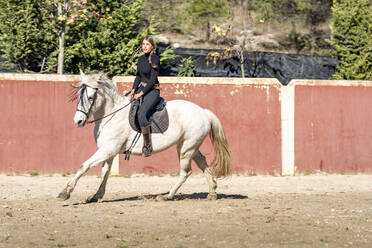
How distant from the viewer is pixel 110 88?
9.52 m

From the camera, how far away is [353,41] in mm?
21438

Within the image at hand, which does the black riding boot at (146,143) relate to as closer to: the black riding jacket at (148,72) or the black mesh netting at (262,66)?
the black riding jacket at (148,72)

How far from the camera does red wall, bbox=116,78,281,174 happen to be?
47.9 ft


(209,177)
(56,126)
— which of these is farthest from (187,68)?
(209,177)

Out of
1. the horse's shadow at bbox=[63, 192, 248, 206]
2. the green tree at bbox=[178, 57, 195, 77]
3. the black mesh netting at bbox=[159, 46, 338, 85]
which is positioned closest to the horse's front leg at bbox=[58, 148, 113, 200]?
the horse's shadow at bbox=[63, 192, 248, 206]

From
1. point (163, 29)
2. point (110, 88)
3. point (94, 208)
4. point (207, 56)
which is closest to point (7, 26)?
point (207, 56)

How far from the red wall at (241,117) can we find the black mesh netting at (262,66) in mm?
3521

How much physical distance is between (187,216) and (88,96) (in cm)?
253

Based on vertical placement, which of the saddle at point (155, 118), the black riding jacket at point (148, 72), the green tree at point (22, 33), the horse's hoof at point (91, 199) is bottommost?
the horse's hoof at point (91, 199)

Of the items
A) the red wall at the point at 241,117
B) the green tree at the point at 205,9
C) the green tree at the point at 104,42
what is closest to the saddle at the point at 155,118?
the red wall at the point at 241,117

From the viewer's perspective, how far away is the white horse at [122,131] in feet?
29.6

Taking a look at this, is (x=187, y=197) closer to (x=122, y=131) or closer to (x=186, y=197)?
(x=186, y=197)

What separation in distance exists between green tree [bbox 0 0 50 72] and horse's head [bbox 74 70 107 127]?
8.93m

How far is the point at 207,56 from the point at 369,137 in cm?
566
